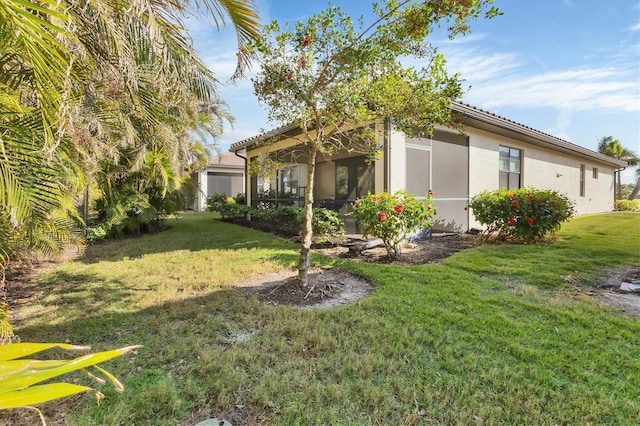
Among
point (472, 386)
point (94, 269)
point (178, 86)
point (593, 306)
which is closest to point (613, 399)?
point (472, 386)

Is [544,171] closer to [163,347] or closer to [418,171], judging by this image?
[418,171]

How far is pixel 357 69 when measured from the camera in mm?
4676

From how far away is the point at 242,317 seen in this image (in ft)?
13.8

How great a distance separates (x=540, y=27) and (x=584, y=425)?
9592mm

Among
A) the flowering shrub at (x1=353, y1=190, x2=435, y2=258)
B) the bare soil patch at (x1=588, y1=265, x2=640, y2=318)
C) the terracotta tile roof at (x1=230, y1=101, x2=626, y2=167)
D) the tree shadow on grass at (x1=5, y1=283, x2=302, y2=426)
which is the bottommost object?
the tree shadow on grass at (x1=5, y1=283, x2=302, y2=426)

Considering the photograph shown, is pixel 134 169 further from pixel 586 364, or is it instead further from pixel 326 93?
pixel 586 364

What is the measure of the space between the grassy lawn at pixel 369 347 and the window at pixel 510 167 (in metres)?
6.66

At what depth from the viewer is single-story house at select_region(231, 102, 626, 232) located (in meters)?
9.03

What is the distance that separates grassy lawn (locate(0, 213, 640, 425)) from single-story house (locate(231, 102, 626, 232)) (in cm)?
Result: 336

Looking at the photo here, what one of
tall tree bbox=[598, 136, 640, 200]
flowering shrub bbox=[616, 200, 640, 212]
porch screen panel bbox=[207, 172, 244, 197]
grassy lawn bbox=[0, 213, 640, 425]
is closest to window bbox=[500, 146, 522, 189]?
grassy lawn bbox=[0, 213, 640, 425]

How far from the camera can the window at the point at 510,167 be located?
40.9 feet

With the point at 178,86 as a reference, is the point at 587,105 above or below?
above

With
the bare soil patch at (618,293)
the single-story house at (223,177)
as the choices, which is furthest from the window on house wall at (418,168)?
the single-story house at (223,177)

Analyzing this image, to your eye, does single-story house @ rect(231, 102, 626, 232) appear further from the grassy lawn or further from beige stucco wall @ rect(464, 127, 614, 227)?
the grassy lawn
